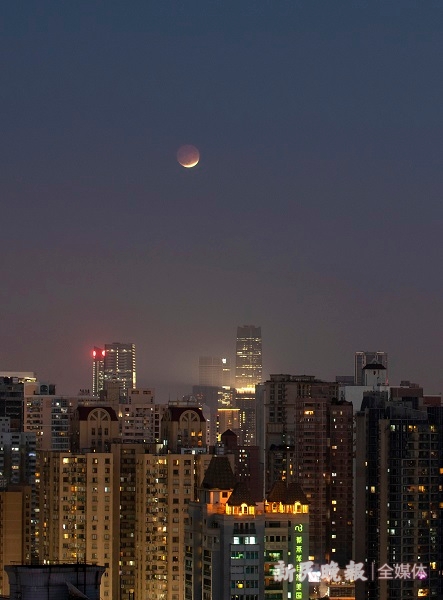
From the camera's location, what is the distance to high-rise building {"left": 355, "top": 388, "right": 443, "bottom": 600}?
5975 centimetres

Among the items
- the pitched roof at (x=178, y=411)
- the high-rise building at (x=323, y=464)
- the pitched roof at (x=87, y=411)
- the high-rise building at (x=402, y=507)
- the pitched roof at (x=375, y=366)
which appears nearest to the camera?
the pitched roof at (x=178, y=411)

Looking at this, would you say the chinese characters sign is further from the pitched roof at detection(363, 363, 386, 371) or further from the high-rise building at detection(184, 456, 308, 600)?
the pitched roof at detection(363, 363, 386, 371)

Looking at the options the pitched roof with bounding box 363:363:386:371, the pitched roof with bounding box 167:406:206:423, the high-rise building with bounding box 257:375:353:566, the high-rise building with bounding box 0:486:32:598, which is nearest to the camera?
the pitched roof with bounding box 167:406:206:423

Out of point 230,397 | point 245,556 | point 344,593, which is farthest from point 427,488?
point 230,397

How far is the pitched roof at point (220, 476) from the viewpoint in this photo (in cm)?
4200

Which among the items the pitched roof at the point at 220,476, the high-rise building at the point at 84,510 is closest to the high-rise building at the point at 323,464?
the high-rise building at the point at 84,510

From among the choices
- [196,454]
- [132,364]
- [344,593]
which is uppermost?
[132,364]

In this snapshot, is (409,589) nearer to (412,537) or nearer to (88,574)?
(412,537)

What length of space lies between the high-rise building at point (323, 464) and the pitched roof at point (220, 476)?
87.0 ft

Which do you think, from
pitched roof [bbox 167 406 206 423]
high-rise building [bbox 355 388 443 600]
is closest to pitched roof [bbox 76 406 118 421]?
pitched roof [bbox 167 406 206 423]

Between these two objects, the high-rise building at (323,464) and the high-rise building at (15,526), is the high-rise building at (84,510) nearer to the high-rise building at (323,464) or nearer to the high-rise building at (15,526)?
the high-rise building at (15,526)

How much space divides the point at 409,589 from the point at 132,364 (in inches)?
1892

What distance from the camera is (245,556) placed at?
3994 cm

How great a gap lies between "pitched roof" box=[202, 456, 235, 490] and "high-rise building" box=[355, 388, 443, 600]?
18487 mm
